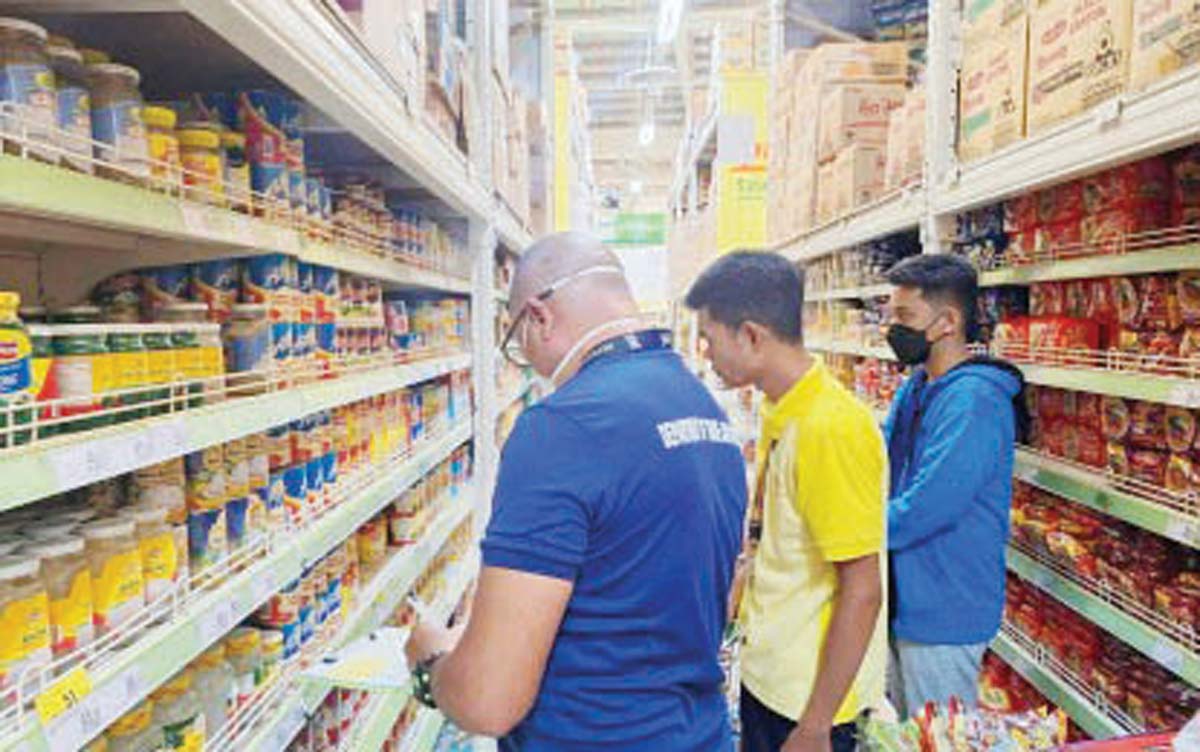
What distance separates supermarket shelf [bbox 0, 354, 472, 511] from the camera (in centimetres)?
81

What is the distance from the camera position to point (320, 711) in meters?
1.95

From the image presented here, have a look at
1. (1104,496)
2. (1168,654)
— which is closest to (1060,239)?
(1104,496)

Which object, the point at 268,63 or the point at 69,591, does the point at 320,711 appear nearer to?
the point at 69,591

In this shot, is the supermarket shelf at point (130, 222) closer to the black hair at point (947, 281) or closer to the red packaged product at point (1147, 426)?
the black hair at point (947, 281)

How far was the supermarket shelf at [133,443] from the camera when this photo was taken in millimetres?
808

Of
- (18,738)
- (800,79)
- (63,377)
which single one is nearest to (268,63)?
(63,377)

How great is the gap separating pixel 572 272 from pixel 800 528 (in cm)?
89

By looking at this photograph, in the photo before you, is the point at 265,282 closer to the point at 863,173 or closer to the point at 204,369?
the point at 204,369

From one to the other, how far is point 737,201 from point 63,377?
648 centimetres

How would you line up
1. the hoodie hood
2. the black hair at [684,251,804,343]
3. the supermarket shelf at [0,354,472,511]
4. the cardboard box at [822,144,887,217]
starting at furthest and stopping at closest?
the cardboard box at [822,144,887,217]
the hoodie hood
the black hair at [684,251,804,343]
the supermarket shelf at [0,354,472,511]

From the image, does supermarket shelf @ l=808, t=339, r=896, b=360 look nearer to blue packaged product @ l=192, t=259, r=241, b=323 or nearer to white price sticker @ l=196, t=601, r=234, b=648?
blue packaged product @ l=192, t=259, r=241, b=323

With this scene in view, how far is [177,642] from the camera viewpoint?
1123mm

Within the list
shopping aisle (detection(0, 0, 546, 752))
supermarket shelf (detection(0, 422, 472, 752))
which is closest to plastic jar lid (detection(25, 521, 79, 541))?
shopping aisle (detection(0, 0, 546, 752))

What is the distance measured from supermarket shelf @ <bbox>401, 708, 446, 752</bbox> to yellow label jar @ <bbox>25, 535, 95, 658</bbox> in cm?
175
